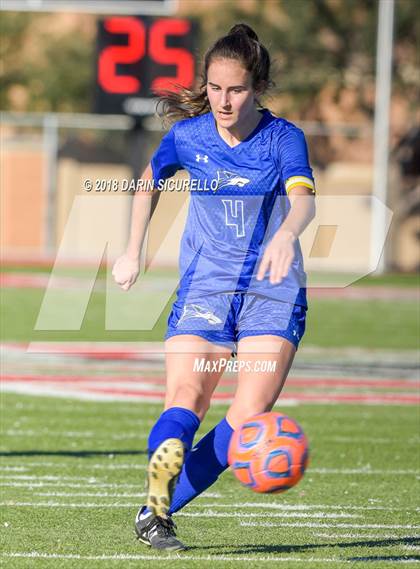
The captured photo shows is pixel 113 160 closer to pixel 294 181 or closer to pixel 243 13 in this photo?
pixel 243 13

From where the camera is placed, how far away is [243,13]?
35875 millimetres

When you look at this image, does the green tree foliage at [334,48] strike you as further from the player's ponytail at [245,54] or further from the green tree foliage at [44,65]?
the player's ponytail at [245,54]

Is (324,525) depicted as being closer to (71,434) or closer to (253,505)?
(253,505)

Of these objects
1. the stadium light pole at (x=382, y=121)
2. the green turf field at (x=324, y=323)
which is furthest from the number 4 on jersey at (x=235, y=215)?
the stadium light pole at (x=382, y=121)

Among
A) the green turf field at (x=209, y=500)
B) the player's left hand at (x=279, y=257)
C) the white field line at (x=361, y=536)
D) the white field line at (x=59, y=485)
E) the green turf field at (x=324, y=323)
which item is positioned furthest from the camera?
the green turf field at (x=324, y=323)

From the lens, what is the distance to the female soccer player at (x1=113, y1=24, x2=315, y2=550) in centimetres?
499

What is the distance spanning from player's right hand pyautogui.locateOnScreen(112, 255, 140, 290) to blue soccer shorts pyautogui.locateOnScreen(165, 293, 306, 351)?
0.25 metres

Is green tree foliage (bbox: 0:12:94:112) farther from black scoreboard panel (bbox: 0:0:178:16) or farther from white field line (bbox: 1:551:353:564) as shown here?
white field line (bbox: 1:551:353:564)

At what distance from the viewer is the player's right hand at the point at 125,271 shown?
5.04 metres

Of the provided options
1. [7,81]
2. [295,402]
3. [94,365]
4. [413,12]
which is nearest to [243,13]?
[413,12]

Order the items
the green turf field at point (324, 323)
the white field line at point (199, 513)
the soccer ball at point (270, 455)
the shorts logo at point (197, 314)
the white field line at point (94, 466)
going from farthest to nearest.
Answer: the green turf field at point (324, 323)
the white field line at point (94, 466)
the white field line at point (199, 513)
the shorts logo at point (197, 314)
the soccer ball at point (270, 455)

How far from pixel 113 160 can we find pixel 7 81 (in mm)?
7209

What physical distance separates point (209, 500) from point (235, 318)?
6.63 feet

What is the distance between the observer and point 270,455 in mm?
4699
